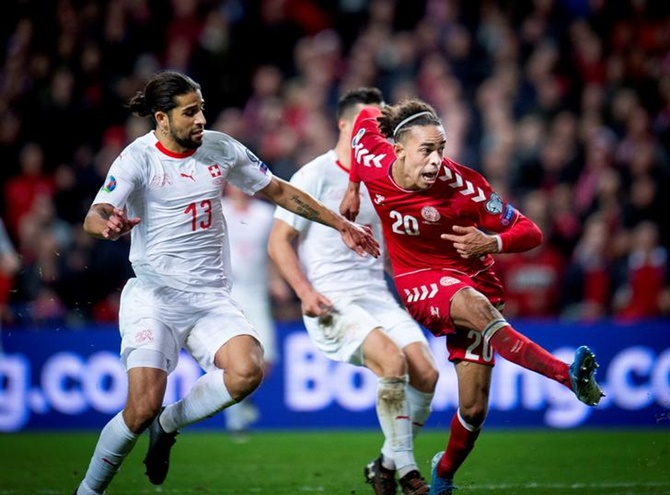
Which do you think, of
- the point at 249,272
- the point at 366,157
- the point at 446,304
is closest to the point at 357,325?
the point at 366,157

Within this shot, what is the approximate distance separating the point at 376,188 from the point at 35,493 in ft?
10.2

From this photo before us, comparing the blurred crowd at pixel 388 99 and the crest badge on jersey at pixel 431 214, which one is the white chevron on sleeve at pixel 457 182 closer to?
the crest badge on jersey at pixel 431 214

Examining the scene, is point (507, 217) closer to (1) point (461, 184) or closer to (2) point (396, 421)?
(1) point (461, 184)

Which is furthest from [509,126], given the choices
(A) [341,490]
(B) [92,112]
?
(A) [341,490]

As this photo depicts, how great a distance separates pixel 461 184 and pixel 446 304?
73 cm

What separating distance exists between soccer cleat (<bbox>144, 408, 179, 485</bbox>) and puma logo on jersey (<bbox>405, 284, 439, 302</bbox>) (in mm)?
1646

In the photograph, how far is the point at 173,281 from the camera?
6.96 metres

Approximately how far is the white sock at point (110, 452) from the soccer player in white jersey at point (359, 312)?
5.28 ft

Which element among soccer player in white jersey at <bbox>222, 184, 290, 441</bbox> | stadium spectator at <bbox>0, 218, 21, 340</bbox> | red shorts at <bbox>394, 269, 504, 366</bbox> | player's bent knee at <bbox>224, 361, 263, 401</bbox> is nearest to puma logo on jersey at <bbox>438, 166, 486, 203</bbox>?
red shorts at <bbox>394, 269, 504, 366</bbox>

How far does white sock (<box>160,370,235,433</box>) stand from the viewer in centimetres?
686

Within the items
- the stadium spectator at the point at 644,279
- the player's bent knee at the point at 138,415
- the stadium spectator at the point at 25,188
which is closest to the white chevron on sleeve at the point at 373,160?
the player's bent knee at the point at 138,415

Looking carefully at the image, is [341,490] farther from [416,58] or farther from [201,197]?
[416,58]

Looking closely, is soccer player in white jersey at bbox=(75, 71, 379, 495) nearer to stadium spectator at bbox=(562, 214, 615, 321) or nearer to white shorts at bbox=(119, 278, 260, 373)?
white shorts at bbox=(119, 278, 260, 373)

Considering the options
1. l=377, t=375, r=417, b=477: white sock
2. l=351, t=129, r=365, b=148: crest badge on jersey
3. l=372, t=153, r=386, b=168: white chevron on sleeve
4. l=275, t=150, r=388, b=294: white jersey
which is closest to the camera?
l=377, t=375, r=417, b=477: white sock
